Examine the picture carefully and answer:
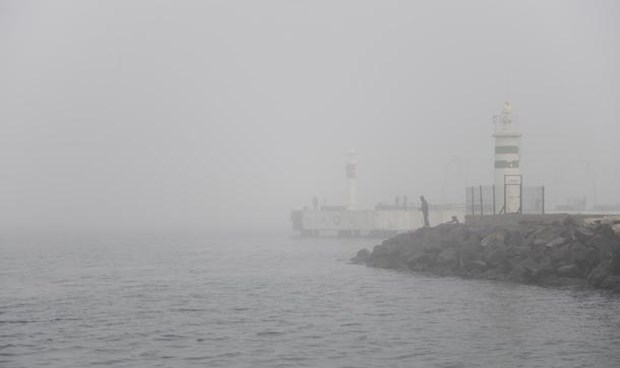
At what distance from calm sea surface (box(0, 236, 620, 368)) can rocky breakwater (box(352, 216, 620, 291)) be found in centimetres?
173

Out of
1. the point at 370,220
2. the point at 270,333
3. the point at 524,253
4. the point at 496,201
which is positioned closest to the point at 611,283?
the point at 524,253

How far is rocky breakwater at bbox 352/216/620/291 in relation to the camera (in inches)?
1323

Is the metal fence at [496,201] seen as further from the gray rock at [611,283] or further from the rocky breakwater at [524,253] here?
the gray rock at [611,283]

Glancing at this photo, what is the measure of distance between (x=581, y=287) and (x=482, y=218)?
1675cm

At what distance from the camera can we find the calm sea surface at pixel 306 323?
20562mm

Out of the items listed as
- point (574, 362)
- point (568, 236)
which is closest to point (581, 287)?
point (568, 236)

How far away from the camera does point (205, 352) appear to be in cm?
2147

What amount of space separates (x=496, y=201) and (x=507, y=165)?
8.32 ft

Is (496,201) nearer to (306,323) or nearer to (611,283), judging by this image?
(611,283)

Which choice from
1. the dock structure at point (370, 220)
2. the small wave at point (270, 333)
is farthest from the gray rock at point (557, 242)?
the dock structure at point (370, 220)

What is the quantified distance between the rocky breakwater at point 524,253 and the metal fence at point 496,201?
4183 millimetres

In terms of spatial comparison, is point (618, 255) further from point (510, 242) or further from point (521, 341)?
point (521, 341)

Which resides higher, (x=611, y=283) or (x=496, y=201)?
(x=496, y=201)

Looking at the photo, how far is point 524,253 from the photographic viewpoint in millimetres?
37938
